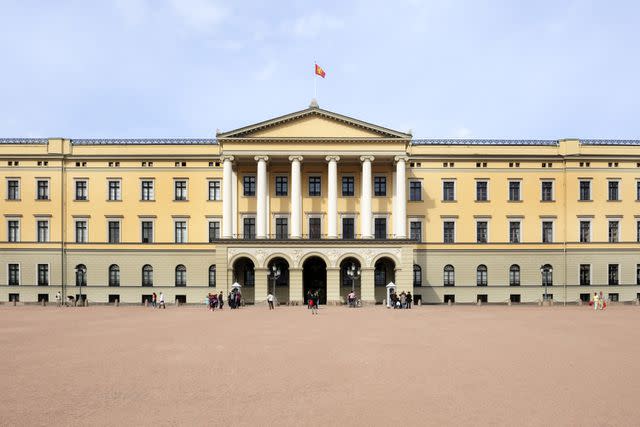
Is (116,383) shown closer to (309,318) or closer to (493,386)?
(493,386)

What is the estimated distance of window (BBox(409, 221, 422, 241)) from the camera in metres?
50.8

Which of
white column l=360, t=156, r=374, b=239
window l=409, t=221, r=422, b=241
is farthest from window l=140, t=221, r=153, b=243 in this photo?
window l=409, t=221, r=422, b=241

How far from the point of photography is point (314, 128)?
158ft

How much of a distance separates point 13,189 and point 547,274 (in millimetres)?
54843

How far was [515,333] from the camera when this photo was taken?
2470 centimetres

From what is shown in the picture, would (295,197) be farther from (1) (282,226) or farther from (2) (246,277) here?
(2) (246,277)

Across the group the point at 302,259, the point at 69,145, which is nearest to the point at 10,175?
the point at 69,145

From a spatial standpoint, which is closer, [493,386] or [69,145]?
[493,386]

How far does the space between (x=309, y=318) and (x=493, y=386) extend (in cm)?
2054

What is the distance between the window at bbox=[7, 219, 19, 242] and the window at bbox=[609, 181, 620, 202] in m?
60.2

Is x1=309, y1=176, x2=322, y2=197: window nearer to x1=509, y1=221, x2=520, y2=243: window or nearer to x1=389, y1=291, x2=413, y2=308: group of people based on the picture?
x1=389, y1=291, x2=413, y2=308: group of people

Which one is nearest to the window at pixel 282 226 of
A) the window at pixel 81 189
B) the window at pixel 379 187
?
the window at pixel 379 187

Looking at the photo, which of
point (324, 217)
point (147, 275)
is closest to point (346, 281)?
point (324, 217)

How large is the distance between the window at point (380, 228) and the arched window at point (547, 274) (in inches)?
653
